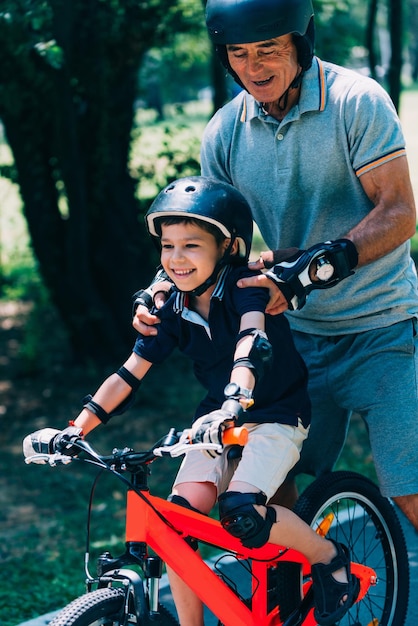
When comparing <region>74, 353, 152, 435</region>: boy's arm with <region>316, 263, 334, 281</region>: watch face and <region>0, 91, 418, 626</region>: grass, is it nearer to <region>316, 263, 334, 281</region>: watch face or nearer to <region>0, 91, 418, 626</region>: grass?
<region>316, 263, 334, 281</region>: watch face

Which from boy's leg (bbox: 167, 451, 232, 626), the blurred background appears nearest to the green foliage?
the blurred background

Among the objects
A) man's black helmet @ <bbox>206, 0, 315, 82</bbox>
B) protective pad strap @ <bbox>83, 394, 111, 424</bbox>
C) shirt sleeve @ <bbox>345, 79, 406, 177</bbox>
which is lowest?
protective pad strap @ <bbox>83, 394, 111, 424</bbox>

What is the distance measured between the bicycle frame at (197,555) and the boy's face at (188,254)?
716 millimetres

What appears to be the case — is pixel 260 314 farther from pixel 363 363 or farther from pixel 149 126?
pixel 149 126

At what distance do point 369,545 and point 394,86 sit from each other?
20.5ft

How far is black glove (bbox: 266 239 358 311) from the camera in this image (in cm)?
316

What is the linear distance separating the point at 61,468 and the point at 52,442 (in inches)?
185

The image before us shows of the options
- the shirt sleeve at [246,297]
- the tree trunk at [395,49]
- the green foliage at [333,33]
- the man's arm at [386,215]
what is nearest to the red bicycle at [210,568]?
the shirt sleeve at [246,297]

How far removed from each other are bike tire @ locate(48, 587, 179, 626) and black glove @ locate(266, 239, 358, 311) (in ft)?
3.55

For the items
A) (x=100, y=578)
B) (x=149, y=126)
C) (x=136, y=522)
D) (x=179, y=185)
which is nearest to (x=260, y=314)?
(x=179, y=185)

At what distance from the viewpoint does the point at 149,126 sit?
9.60 m

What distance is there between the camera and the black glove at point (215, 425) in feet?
8.59

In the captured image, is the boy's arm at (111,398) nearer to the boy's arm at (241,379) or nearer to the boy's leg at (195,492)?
the boy's leg at (195,492)

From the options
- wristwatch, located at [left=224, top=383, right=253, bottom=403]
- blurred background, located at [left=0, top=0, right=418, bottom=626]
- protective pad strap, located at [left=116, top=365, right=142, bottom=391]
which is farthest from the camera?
blurred background, located at [left=0, top=0, right=418, bottom=626]
